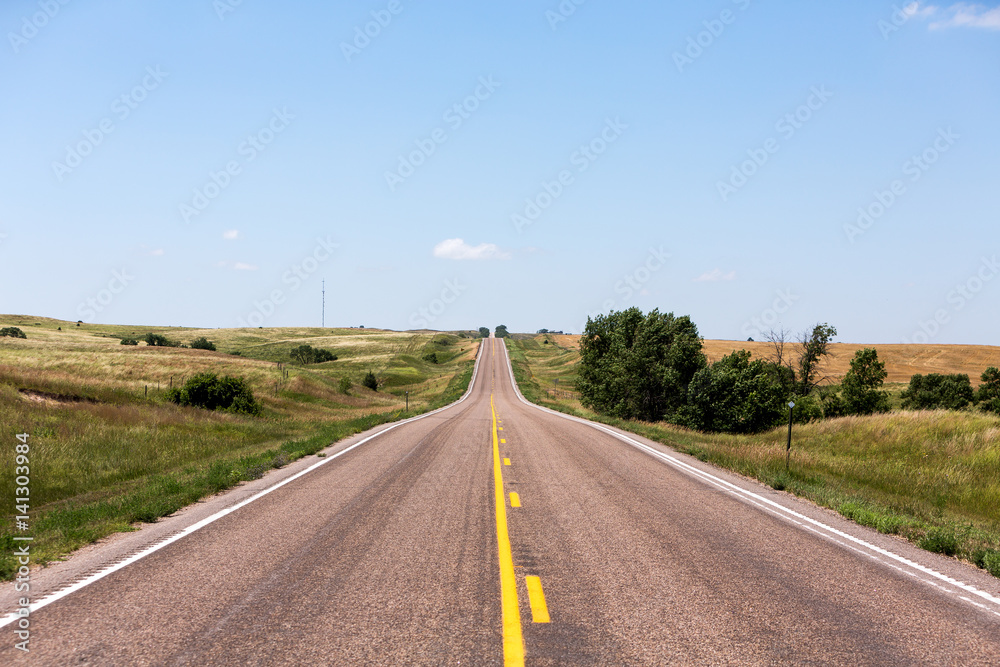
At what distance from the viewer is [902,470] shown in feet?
57.1

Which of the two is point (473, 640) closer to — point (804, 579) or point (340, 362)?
point (804, 579)

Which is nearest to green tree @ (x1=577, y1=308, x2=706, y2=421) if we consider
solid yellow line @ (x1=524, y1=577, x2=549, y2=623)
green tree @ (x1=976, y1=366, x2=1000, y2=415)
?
green tree @ (x1=976, y1=366, x2=1000, y2=415)

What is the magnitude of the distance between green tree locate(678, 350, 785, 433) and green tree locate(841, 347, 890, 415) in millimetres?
16836

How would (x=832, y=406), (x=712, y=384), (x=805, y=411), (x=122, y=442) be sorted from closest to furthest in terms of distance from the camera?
(x=122, y=442)
(x=712, y=384)
(x=805, y=411)
(x=832, y=406)

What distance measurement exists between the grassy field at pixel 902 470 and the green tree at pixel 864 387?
3151 cm

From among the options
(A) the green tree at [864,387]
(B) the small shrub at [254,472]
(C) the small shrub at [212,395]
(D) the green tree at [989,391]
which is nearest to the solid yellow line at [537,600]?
(B) the small shrub at [254,472]

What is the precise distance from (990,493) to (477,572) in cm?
1395

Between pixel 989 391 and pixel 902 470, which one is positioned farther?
pixel 989 391

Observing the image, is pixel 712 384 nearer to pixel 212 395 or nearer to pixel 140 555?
pixel 212 395

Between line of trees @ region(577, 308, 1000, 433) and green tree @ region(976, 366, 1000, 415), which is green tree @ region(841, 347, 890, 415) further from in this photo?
green tree @ region(976, 366, 1000, 415)

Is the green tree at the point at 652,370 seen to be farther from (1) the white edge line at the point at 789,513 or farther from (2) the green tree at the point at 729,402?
(1) the white edge line at the point at 789,513

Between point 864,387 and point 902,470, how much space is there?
47032 millimetres

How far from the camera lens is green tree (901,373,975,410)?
55.8 m

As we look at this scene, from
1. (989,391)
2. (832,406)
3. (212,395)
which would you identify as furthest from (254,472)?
(989,391)
